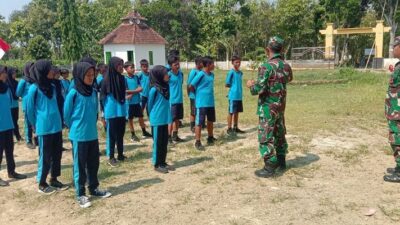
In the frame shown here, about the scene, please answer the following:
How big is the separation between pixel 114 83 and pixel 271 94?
261 cm

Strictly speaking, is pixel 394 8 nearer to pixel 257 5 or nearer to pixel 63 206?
pixel 257 5

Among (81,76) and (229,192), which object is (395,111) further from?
(81,76)

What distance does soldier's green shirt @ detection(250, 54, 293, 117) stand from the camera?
18.2 ft

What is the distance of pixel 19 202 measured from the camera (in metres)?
5.30

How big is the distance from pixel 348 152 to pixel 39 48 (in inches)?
1445

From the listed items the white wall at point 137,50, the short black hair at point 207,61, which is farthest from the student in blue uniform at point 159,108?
the white wall at point 137,50

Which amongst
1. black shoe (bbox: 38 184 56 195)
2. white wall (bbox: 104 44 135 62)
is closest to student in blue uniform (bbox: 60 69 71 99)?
black shoe (bbox: 38 184 56 195)

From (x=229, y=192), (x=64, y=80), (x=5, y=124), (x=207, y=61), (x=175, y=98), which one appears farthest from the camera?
(x=64, y=80)

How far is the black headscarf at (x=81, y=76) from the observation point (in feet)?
15.8

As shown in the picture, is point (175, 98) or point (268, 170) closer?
point (268, 170)

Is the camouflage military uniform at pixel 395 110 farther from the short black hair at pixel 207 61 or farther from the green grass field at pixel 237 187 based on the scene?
the short black hair at pixel 207 61

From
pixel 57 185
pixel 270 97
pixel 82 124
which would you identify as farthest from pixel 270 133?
pixel 57 185

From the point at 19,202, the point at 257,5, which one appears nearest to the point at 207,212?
the point at 19,202

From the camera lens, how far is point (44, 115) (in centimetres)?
544
